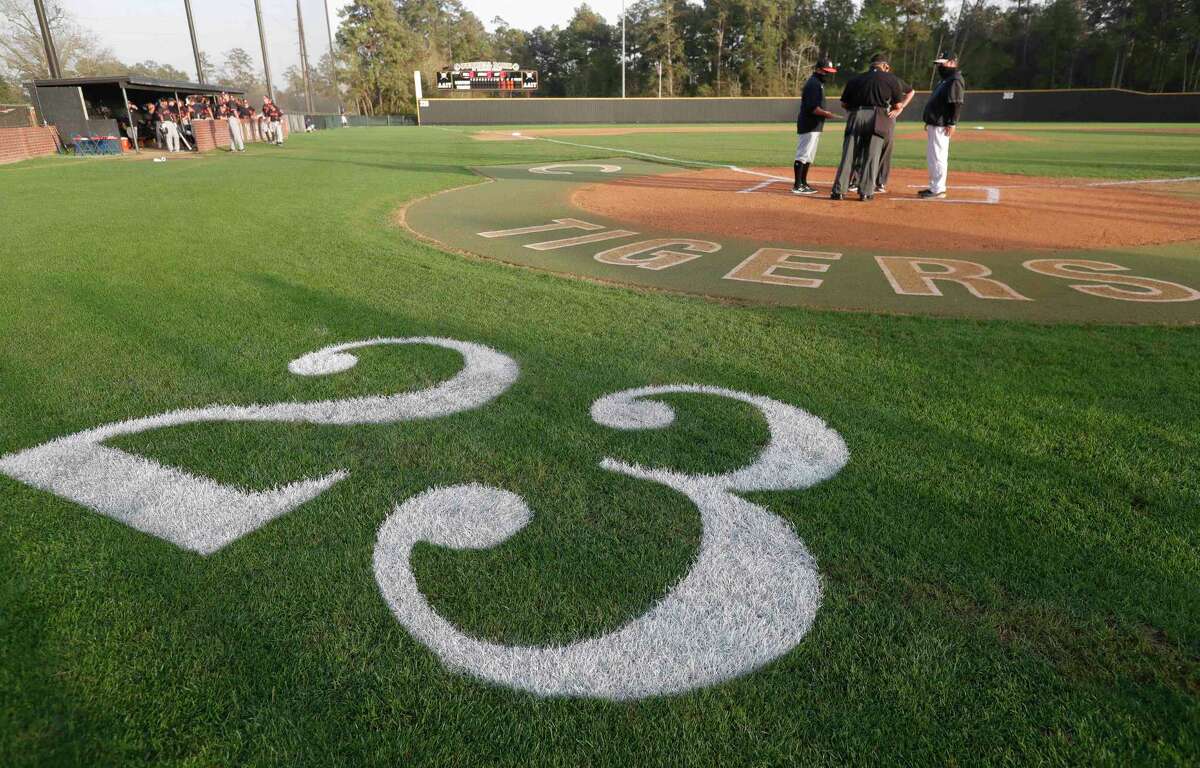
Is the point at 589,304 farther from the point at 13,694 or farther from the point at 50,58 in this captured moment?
the point at 50,58

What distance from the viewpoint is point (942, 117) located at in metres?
10.3

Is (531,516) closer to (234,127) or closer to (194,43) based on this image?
(234,127)

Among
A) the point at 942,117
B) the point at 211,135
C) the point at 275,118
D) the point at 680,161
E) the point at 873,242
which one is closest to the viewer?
the point at 873,242

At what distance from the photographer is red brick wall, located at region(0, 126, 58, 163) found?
18953mm

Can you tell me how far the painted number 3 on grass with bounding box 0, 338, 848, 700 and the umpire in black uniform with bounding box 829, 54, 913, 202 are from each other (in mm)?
8430

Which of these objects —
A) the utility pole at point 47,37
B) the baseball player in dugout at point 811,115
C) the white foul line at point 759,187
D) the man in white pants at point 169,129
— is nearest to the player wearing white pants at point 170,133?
the man in white pants at point 169,129

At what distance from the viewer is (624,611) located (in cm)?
187

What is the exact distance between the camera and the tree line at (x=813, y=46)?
219 ft

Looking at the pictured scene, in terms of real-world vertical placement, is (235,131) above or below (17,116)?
below

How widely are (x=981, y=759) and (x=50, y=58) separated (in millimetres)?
29751

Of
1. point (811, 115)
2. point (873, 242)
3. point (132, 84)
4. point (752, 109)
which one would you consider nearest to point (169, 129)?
point (132, 84)

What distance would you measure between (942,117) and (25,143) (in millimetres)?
24359

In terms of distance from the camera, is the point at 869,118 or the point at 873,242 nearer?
the point at 873,242

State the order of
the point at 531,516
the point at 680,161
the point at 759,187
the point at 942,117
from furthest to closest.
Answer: the point at 680,161 < the point at 759,187 < the point at 942,117 < the point at 531,516
